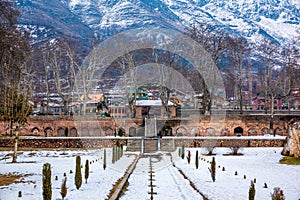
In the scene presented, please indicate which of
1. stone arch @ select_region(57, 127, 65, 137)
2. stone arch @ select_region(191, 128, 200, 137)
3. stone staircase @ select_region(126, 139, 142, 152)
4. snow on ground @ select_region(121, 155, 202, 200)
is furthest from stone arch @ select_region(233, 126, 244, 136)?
snow on ground @ select_region(121, 155, 202, 200)

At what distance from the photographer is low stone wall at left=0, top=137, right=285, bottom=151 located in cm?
3534

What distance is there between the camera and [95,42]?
152 ft

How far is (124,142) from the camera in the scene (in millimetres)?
36250

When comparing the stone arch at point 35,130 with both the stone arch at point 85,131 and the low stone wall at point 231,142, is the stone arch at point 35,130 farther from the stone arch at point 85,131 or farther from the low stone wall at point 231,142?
the low stone wall at point 231,142

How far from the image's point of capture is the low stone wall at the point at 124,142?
35.3 m

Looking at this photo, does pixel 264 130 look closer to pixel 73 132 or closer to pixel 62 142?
pixel 73 132

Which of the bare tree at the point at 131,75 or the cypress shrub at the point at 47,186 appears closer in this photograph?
the cypress shrub at the point at 47,186

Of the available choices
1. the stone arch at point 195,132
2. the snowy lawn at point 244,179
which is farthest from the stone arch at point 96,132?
the snowy lawn at point 244,179

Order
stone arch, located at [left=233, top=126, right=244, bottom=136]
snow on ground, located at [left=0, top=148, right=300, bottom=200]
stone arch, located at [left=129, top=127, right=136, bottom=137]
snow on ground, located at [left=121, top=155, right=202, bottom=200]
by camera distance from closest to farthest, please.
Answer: snow on ground, located at [left=0, top=148, right=300, bottom=200]
snow on ground, located at [left=121, top=155, right=202, bottom=200]
stone arch, located at [left=233, top=126, right=244, bottom=136]
stone arch, located at [left=129, top=127, right=136, bottom=137]

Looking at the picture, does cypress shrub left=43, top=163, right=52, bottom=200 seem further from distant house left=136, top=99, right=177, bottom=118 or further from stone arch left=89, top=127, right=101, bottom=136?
distant house left=136, top=99, right=177, bottom=118

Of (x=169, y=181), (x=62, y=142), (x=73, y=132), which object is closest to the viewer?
(x=169, y=181)

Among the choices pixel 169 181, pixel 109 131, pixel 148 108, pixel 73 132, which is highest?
pixel 148 108

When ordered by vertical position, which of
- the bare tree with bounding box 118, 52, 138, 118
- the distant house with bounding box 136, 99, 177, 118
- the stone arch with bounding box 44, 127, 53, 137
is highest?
the bare tree with bounding box 118, 52, 138, 118

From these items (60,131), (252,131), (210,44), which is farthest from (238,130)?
(60,131)
